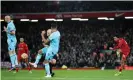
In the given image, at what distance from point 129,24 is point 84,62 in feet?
25.8

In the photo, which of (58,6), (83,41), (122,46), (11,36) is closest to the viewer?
(11,36)

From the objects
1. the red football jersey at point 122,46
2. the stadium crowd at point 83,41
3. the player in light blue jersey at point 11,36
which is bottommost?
the stadium crowd at point 83,41

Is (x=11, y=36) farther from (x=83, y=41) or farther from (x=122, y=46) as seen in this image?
(x=83, y=41)

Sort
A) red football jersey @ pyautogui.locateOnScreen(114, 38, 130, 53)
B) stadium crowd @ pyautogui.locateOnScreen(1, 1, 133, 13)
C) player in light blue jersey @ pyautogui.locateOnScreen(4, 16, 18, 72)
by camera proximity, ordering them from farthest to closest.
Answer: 1. stadium crowd @ pyautogui.locateOnScreen(1, 1, 133, 13)
2. red football jersey @ pyautogui.locateOnScreen(114, 38, 130, 53)
3. player in light blue jersey @ pyautogui.locateOnScreen(4, 16, 18, 72)

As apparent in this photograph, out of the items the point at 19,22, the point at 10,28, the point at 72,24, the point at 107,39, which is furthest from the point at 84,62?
the point at 10,28

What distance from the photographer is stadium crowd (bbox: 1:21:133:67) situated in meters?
35.7

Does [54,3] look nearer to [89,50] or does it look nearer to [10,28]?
[89,50]

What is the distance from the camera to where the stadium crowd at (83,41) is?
35688mm

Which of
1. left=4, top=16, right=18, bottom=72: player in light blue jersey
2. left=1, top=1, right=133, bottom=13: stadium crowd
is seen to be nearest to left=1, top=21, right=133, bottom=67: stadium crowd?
left=1, top=1, right=133, bottom=13: stadium crowd

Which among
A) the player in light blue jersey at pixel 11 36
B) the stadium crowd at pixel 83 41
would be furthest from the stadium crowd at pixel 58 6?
the player in light blue jersey at pixel 11 36

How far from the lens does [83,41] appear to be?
40.5 metres

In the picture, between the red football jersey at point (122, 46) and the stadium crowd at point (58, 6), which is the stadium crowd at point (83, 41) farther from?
the red football jersey at point (122, 46)

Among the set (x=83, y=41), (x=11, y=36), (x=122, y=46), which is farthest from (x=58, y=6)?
(x=11, y=36)

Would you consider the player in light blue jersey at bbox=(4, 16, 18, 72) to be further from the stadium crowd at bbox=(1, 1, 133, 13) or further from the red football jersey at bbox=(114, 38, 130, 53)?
the stadium crowd at bbox=(1, 1, 133, 13)
